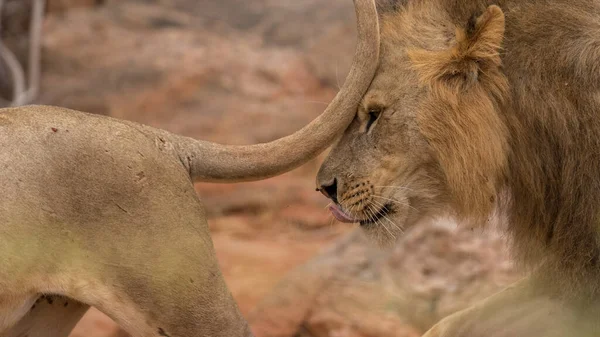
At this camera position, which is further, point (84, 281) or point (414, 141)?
point (414, 141)

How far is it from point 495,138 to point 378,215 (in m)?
0.48

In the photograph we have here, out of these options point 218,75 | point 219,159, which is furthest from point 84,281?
point 218,75

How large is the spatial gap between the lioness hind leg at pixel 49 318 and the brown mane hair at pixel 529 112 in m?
1.17

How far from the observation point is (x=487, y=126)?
3.11m

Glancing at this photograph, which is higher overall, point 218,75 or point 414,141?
point 218,75

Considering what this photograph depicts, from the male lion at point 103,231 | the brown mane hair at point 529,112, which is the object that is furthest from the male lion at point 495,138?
the male lion at point 103,231

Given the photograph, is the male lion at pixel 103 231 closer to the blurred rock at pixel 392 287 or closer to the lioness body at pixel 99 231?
the lioness body at pixel 99 231

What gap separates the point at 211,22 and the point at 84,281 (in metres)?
6.87

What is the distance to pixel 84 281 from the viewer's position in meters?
2.83

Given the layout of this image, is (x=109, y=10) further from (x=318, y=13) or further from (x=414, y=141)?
(x=414, y=141)

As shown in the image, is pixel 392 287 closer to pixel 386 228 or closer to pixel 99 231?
pixel 386 228

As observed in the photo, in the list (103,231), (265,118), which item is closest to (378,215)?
(103,231)

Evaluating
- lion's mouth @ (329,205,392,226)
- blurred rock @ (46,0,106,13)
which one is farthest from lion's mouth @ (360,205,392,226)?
blurred rock @ (46,0,106,13)

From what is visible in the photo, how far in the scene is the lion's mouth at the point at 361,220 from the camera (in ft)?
11.0
